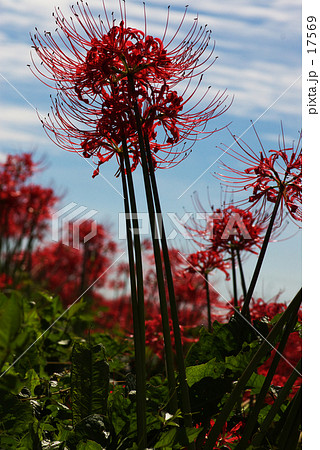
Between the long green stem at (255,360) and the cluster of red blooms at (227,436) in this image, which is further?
the cluster of red blooms at (227,436)

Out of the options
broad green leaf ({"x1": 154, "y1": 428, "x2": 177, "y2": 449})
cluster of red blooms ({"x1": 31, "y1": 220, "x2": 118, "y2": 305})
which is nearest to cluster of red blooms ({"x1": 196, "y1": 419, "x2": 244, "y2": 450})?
broad green leaf ({"x1": 154, "y1": 428, "x2": 177, "y2": 449})

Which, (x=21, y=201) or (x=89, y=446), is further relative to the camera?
(x=21, y=201)

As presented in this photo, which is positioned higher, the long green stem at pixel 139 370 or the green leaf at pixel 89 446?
the long green stem at pixel 139 370

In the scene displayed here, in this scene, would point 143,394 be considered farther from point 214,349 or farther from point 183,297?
point 183,297

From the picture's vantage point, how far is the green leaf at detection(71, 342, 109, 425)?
1117mm

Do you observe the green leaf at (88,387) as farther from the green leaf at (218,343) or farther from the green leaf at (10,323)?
the green leaf at (10,323)

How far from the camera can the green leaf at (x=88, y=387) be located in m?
1.12

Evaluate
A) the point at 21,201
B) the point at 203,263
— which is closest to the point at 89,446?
the point at 203,263

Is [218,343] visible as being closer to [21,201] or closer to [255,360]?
[255,360]

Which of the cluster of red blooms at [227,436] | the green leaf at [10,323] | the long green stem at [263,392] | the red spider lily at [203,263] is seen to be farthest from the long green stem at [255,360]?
the red spider lily at [203,263]

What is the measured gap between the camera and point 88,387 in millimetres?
1120

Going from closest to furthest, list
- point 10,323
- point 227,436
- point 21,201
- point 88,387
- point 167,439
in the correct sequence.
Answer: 1. point 10,323
2. point 167,439
3. point 88,387
4. point 227,436
5. point 21,201
